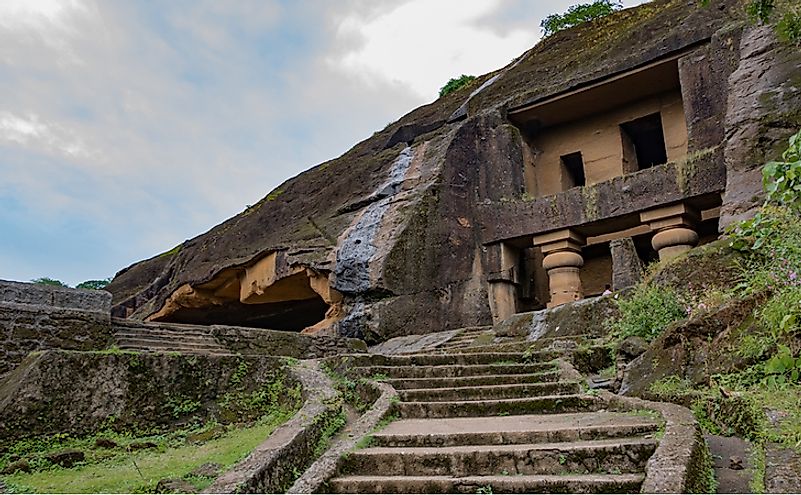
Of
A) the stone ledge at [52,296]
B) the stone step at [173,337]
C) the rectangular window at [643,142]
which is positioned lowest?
the stone step at [173,337]

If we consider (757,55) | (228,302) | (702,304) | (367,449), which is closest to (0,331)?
(367,449)

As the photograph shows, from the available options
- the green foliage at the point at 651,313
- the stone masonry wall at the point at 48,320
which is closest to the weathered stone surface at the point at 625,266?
the green foliage at the point at 651,313

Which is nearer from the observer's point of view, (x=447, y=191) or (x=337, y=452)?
(x=337, y=452)

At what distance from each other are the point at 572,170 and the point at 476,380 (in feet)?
35.2

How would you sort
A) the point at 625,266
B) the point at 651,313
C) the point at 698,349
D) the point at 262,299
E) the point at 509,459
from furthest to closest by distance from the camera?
the point at 262,299
the point at 625,266
the point at 651,313
the point at 698,349
the point at 509,459

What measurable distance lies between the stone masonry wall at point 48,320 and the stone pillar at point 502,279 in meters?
7.52

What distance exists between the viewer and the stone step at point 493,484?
3.39 m

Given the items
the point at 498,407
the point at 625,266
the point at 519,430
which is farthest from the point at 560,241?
the point at 519,430

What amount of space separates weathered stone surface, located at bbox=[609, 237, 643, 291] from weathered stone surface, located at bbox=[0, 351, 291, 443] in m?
4.99

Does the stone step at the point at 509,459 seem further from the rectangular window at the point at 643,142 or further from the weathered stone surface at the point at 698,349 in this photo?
the rectangular window at the point at 643,142

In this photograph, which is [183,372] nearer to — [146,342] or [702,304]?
[146,342]

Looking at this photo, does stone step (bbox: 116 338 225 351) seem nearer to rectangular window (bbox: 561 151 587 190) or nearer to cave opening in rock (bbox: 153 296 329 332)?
cave opening in rock (bbox: 153 296 329 332)

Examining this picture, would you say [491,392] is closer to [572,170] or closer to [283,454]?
Answer: [283,454]

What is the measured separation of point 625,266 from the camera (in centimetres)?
914
